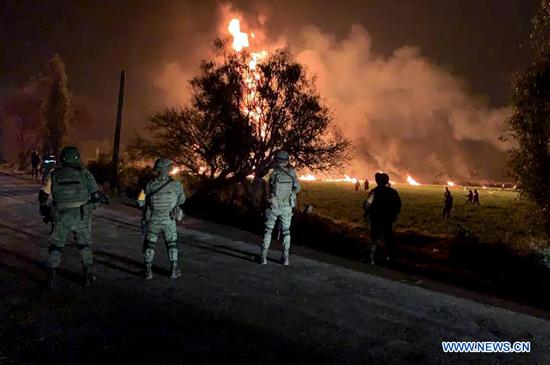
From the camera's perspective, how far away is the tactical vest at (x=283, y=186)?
26.9 feet

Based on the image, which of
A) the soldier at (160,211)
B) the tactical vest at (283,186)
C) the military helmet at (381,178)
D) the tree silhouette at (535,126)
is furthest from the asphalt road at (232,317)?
the tree silhouette at (535,126)

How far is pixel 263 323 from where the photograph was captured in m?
5.25

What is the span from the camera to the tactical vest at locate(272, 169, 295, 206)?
8.20m

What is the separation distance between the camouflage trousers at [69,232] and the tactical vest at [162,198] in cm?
101

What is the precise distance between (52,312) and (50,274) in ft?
3.66

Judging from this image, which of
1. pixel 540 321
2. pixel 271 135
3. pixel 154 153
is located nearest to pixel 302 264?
pixel 540 321

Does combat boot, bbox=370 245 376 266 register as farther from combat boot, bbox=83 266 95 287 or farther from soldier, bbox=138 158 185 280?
combat boot, bbox=83 266 95 287

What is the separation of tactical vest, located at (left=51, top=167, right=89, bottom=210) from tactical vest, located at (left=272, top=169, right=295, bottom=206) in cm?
337

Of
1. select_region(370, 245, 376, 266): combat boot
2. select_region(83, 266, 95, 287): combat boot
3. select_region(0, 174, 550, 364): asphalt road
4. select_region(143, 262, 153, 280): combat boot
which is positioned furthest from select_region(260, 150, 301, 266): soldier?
select_region(83, 266, 95, 287): combat boot

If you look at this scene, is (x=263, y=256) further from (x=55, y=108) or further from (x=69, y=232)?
(x=55, y=108)

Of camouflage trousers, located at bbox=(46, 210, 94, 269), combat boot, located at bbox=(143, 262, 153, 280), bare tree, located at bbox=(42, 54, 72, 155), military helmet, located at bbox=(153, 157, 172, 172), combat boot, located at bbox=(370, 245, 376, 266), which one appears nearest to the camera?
camouflage trousers, located at bbox=(46, 210, 94, 269)

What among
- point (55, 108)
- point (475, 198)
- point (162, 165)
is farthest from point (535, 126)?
point (55, 108)

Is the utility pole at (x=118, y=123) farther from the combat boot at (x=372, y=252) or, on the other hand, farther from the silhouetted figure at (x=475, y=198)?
the silhouetted figure at (x=475, y=198)

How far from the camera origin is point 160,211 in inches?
272
